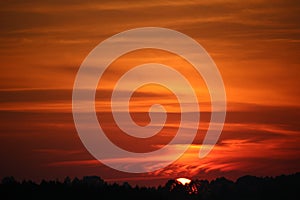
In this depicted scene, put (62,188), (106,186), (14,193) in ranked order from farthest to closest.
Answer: (106,186) < (62,188) < (14,193)

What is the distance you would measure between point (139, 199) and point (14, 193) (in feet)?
87.1

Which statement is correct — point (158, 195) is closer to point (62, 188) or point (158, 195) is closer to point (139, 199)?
point (139, 199)

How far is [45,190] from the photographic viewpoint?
159 metres

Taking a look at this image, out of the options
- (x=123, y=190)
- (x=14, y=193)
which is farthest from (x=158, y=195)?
(x=14, y=193)

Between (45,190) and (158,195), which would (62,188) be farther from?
(158,195)

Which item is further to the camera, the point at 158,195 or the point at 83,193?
the point at 158,195

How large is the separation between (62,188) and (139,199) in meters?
Answer: 14.6

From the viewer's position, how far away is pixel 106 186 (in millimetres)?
174500

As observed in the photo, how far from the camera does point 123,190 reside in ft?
579

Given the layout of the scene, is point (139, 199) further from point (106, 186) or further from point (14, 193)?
point (14, 193)

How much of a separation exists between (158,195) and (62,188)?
23571 millimetres

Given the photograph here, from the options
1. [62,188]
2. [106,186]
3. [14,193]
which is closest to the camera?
[14,193]

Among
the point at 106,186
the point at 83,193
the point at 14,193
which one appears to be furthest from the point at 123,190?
the point at 14,193

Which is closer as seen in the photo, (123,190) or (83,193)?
(83,193)
